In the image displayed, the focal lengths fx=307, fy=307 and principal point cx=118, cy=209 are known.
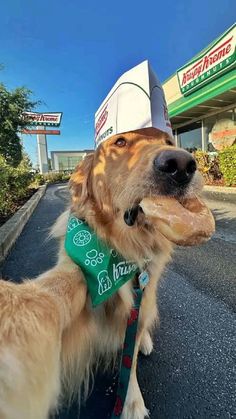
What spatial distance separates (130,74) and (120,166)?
0.69 meters

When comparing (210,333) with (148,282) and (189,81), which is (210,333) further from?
(189,81)

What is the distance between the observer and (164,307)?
3.00 meters

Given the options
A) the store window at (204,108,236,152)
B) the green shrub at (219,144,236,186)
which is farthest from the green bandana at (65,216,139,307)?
the store window at (204,108,236,152)

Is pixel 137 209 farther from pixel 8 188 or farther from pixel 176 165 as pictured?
pixel 8 188

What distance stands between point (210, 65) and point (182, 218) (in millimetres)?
14788

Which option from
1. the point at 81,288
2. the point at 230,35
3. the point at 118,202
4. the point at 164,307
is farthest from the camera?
the point at 230,35

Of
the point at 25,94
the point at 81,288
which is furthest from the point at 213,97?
the point at 81,288

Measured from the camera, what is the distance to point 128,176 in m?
1.72

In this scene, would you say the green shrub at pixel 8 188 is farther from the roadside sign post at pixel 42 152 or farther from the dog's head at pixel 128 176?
the roadside sign post at pixel 42 152

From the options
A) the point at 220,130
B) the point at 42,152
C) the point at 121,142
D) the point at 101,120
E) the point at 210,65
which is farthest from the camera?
the point at 42,152

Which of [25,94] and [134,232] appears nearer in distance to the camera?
[134,232]

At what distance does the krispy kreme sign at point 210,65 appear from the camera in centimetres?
1234

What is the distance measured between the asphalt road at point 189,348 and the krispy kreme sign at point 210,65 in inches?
433

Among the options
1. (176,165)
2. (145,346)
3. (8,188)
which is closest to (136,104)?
(176,165)
